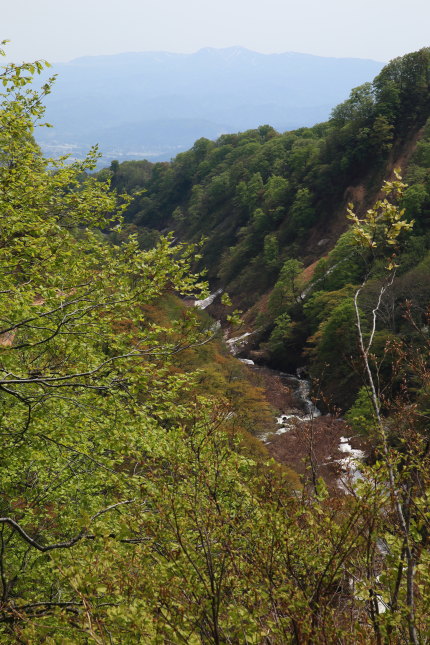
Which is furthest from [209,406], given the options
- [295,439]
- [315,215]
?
[315,215]

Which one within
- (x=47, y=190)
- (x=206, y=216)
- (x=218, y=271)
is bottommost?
(x=218, y=271)

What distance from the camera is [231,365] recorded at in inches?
1671

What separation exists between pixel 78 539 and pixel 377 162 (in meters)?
81.5

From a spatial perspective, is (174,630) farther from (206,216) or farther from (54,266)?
(206,216)

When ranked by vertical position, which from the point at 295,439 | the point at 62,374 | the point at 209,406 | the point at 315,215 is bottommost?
the point at 295,439

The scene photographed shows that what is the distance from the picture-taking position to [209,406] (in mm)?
8195

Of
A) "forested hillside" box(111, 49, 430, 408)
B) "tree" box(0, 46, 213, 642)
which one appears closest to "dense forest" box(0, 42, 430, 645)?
"tree" box(0, 46, 213, 642)

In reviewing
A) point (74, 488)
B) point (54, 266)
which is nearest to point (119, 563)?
point (74, 488)

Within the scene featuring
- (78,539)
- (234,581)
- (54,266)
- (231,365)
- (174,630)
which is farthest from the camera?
(231,365)

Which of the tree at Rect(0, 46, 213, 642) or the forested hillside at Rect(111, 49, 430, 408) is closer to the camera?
the tree at Rect(0, 46, 213, 642)

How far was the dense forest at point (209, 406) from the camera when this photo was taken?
4055mm

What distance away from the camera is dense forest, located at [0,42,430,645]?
13.3 ft

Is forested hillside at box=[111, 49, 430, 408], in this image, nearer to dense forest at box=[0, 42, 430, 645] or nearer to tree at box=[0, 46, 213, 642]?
dense forest at box=[0, 42, 430, 645]

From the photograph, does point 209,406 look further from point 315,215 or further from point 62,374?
point 315,215
